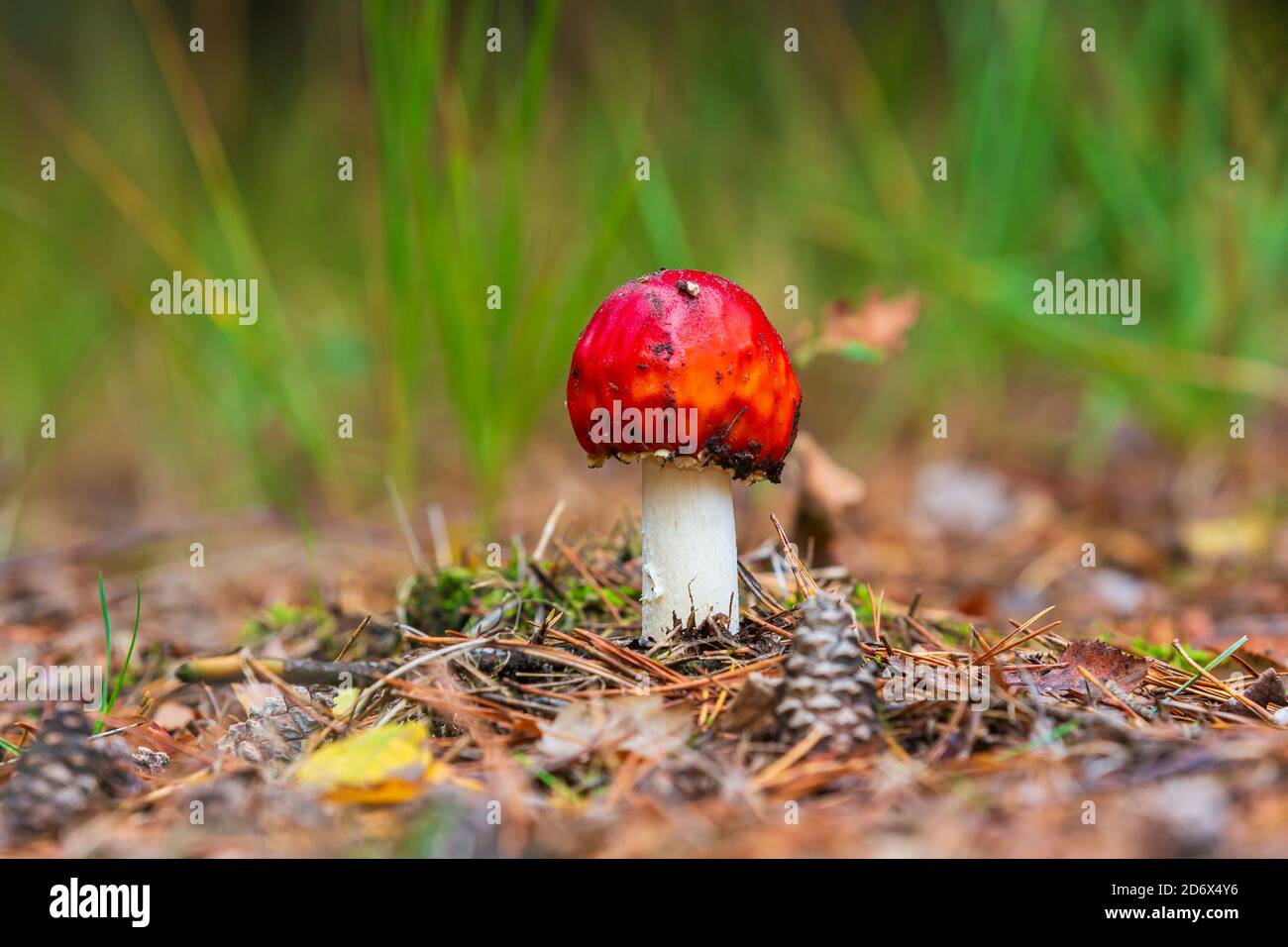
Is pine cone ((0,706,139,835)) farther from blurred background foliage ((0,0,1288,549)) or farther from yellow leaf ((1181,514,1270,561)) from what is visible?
yellow leaf ((1181,514,1270,561))

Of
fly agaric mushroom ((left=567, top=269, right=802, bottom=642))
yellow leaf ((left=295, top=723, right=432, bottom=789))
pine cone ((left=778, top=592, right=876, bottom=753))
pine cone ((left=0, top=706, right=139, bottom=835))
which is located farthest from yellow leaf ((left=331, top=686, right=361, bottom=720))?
pine cone ((left=778, top=592, right=876, bottom=753))

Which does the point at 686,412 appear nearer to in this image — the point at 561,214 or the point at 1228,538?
the point at 1228,538

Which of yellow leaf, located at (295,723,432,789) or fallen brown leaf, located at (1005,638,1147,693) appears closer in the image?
yellow leaf, located at (295,723,432,789)

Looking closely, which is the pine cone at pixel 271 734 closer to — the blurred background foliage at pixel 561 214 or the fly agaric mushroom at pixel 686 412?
the fly agaric mushroom at pixel 686 412

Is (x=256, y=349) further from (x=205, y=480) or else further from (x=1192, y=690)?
(x=1192, y=690)

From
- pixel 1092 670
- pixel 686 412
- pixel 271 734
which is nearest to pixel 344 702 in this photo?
pixel 271 734
